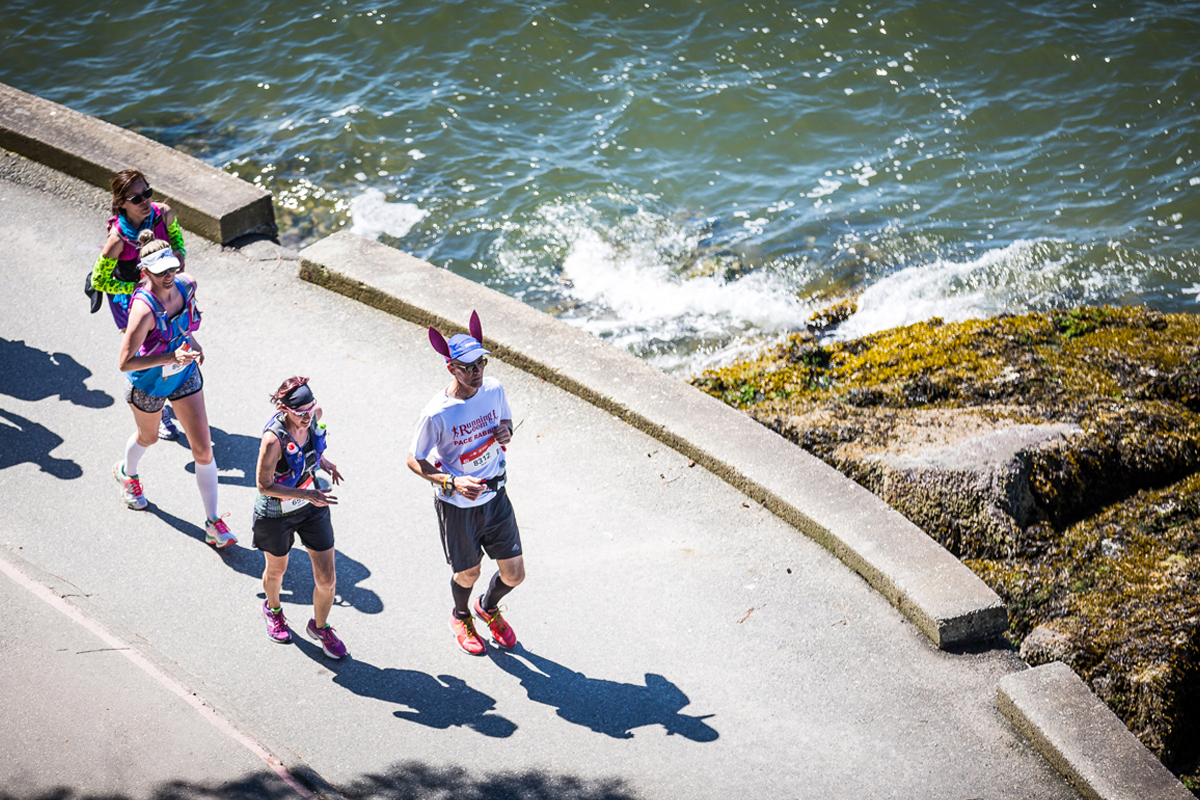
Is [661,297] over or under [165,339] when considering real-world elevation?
under

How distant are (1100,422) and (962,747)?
2842 mm

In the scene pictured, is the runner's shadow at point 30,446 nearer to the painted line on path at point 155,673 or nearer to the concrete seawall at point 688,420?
the painted line on path at point 155,673

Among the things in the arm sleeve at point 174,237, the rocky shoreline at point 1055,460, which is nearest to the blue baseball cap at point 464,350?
the arm sleeve at point 174,237

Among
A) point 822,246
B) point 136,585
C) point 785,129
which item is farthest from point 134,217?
point 785,129

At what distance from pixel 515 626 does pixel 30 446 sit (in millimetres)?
3939

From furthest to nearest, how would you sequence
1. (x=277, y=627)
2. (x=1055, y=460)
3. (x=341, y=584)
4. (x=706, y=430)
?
(x=706, y=430) → (x=1055, y=460) → (x=341, y=584) → (x=277, y=627)

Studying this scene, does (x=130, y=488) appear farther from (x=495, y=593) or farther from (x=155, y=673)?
(x=495, y=593)

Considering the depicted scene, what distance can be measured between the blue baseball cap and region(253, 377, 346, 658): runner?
77cm

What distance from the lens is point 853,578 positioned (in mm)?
6199

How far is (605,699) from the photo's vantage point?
5.55m

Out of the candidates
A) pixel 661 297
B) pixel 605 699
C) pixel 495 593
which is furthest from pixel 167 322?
pixel 661 297

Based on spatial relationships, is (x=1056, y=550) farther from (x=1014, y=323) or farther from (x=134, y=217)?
(x=134, y=217)

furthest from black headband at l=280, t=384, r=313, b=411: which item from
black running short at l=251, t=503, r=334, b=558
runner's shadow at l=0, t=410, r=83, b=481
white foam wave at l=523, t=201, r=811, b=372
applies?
white foam wave at l=523, t=201, r=811, b=372

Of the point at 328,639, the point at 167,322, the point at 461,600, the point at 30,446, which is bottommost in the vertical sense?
the point at 328,639
